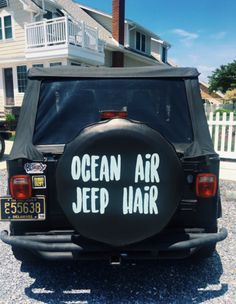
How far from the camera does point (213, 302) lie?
8.18 ft

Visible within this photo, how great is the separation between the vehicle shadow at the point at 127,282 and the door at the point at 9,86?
669 inches

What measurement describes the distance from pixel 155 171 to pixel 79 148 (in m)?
0.55

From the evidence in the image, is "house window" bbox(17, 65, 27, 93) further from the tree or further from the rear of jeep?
the tree

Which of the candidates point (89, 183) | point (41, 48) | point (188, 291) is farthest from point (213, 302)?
point (41, 48)

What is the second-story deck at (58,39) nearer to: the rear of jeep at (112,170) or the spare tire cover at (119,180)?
the rear of jeep at (112,170)

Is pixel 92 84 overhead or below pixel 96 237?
overhead

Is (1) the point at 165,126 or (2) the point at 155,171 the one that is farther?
(1) the point at 165,126

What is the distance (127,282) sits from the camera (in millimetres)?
2750

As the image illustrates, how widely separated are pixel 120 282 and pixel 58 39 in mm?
15539

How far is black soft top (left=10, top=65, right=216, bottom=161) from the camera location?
244 centimetres

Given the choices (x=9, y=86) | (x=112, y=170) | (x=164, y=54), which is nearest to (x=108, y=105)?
→ (x=112, y=170)

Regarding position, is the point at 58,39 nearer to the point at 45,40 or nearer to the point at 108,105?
the point at 45,40

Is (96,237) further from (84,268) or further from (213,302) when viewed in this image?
(213,302)

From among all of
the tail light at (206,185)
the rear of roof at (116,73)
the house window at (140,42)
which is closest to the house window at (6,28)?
the house window at (140,42)
